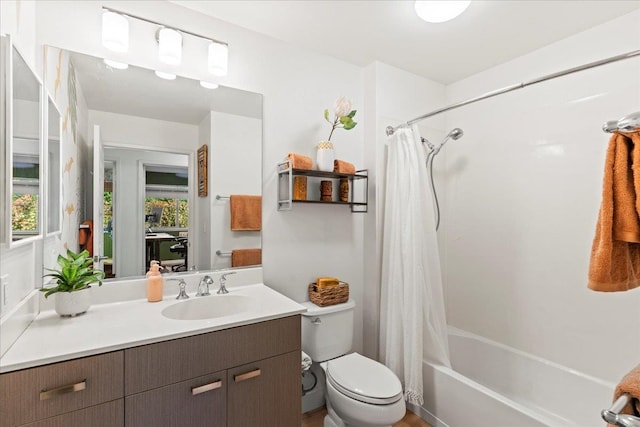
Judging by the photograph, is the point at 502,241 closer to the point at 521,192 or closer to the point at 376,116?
the point at 521,192

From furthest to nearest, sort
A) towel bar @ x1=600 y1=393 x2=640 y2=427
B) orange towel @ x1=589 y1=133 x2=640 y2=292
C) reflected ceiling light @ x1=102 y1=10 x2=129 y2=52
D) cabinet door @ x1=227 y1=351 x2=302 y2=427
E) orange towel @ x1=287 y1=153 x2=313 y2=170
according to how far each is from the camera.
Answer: orange towel @ x1=287 y1=153 x2=313 y2=170
reflected ceiling light @ x1=102 y1=10 x2=129 y2=52
cabinet door @ x1=227 y1=351 x2=302 y2=427
orange towel @ x1=589 y1=133 x2=640 y2=292
towel bar @ x1=600 y1=393 x2=640 y2=427

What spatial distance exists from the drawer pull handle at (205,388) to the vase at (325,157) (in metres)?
1.31

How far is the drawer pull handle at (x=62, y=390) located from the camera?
3.06 ft

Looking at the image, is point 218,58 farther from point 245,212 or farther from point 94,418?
point 94,418

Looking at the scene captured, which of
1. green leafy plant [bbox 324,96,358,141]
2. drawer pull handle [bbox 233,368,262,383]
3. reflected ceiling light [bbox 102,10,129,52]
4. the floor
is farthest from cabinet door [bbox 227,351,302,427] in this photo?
reflected ceiling light [bbox 102,10,129,52]

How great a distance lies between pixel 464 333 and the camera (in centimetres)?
250

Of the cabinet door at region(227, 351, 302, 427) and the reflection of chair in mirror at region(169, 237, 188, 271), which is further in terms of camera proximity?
the reflection of chair in mirror at region(169, 237, 188, 271)

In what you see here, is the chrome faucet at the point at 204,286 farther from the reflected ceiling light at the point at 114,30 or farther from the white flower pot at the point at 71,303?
the reflected ceiling light at the point at 114,30

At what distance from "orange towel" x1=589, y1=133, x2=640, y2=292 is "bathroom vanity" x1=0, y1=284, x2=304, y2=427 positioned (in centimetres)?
112

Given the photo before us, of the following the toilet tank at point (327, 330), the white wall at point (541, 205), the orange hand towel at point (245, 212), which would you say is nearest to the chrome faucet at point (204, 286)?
the orange hand towel at point (245, 212)

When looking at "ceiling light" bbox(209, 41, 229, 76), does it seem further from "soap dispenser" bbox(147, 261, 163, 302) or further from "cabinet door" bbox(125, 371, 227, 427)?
"cabinet door" bbox(125, 371, 227, 427)

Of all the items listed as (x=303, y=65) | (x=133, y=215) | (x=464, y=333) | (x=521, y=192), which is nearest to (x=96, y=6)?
(x=133, y=215)

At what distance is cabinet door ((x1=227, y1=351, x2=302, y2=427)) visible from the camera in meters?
1.27

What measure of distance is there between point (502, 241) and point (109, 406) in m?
2.48
